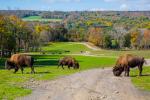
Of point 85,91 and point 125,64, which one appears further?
point 125,64

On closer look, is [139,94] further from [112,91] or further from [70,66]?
[70,66]

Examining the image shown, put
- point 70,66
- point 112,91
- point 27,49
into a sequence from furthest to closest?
point 27,49 < point 70,66 < point 112,91

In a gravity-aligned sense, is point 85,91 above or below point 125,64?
below

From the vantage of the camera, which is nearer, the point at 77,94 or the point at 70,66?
the point at 77,94

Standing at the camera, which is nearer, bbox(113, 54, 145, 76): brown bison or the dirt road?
the dirt road

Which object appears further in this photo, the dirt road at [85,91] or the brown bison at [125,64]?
the brown bison at [125,64]

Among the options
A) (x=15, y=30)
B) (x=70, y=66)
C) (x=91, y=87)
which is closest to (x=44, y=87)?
(x=91, y=87)

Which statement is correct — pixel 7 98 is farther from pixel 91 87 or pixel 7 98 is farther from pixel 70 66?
pixel 70 66

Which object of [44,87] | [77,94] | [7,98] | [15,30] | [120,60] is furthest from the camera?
[15,30]

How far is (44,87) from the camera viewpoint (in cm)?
3288

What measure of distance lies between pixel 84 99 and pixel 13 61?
21895 mm

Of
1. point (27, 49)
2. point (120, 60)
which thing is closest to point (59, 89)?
point (120, 60)

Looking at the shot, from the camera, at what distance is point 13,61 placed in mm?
46688

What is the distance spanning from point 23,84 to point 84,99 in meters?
9.65
